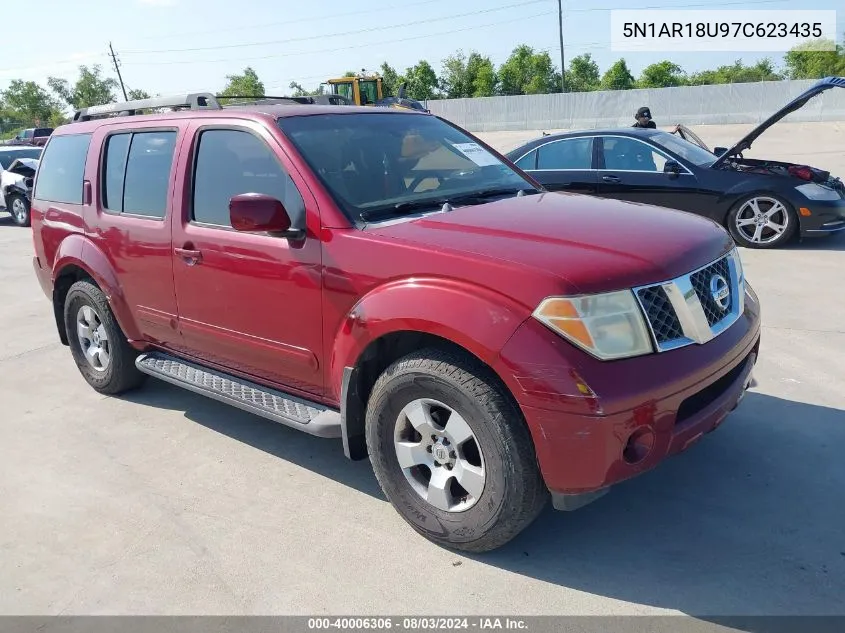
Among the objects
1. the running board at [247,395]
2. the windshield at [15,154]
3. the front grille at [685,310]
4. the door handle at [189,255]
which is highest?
the windshield at [15,154]

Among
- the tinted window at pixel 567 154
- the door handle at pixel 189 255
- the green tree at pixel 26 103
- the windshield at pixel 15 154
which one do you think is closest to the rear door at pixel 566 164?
the tinted window at pixel 567 154

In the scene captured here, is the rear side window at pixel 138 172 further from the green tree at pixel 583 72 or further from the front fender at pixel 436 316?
the green tree at pixel 583 72

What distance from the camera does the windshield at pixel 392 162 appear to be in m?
3.42

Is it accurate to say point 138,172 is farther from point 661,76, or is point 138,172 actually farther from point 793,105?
point 661,76

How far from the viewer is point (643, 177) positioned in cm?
844

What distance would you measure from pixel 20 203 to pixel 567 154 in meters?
13.3

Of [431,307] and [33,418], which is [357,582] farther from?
[33,418]

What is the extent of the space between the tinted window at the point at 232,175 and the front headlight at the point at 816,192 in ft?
22.1

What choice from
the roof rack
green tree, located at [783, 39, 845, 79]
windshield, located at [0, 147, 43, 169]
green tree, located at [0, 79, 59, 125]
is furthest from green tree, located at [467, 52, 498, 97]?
the roof rack

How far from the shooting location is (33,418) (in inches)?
187

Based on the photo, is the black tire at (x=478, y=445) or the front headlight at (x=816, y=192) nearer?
the black tire at (x=478, y=445)

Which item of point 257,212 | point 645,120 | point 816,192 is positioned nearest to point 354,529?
point 257,212

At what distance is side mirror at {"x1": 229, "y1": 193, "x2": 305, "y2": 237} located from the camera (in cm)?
313

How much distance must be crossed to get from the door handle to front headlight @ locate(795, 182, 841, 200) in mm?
6960
